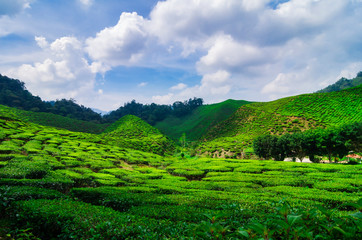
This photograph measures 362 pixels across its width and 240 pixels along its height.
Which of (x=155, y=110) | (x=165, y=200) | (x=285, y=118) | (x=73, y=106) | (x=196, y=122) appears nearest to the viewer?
(x=165, y=200)

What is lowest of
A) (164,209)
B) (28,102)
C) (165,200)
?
(165,200)

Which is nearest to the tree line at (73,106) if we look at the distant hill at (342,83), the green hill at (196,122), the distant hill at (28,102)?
the distant hill at (28,102)

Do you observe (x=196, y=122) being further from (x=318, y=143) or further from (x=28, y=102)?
(x=28, y=102)

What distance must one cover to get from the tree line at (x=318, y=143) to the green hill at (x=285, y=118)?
10115 millimetres

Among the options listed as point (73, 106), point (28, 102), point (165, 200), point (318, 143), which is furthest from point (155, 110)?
point (165, 200)

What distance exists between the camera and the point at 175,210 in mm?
6145

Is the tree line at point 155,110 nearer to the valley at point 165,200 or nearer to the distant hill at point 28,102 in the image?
the distant hill at point 28,102

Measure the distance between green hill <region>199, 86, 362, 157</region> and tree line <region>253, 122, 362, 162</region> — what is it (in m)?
10.1

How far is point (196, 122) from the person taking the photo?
107m

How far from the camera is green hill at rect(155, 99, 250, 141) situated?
9325 cm

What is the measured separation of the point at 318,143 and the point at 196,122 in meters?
76.8

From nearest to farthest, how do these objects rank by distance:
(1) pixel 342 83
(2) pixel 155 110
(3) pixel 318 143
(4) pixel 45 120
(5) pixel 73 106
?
(3) pixel 318 143, (4) pixel 45 120, (5) pixel 73 106, (2) pixel 155 110, (1) pixel 342 83

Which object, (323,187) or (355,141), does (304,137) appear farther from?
(323,187)

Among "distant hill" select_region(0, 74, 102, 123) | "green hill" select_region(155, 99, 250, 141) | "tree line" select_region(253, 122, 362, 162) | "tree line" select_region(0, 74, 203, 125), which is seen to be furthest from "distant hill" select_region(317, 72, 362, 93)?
"distant hill" select_region(0, 74, 102, 123)
